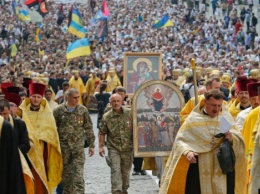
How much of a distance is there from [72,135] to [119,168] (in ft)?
2.42

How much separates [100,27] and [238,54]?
22.4ft

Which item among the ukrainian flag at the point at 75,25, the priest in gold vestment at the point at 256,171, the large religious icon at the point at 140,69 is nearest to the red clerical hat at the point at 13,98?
the priest in gold vestment at the point at 256,171

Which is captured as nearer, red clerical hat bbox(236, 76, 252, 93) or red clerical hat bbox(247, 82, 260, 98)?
red clerical hat bbox(247, 82, 260, 98)

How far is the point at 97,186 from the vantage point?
16922 mm

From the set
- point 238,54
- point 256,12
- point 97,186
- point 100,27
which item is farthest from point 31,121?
point 256,12

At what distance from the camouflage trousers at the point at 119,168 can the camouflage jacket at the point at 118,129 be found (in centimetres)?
8

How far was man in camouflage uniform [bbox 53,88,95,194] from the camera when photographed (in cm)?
1531

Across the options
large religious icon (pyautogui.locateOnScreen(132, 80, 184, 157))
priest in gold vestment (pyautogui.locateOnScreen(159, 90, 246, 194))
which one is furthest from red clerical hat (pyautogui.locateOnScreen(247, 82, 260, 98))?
large religious icon (pyautogui.locateOnScreen(132, 80, 184, 157))

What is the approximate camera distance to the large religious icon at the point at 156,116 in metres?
15.3

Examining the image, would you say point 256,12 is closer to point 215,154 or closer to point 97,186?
point 97,186

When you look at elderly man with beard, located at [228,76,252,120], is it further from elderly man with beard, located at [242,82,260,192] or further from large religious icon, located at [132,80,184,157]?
elderly man with beard, located at [242,82,260,192]

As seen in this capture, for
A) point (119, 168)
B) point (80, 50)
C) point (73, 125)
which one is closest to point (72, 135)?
point (73, 125)

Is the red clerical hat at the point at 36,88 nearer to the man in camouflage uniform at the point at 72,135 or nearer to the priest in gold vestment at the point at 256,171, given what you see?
the man in camouflage uniform at the point at 72,135

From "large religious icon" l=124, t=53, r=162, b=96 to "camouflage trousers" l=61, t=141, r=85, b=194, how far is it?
487cm
